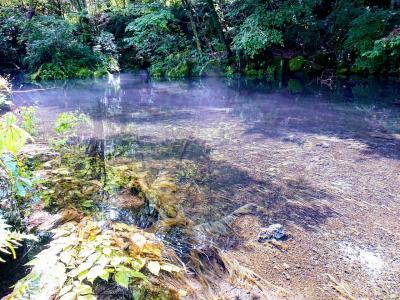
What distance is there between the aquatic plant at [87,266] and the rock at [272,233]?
44.9 inches

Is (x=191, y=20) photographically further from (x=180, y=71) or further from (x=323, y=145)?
(x=323, y=145)


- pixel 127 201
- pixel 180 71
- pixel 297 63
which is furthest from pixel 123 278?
pixel 180 71

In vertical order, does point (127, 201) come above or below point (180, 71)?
below

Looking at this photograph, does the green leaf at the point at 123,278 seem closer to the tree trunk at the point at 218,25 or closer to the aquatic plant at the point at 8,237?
the aquatic plant at the point at 8,237

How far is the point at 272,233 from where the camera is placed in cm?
293

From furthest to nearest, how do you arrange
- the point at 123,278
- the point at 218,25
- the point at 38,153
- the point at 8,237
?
1. the point at 218,25
2. the point at 38,153
3. the point at 123,278
4. the point at 8,237

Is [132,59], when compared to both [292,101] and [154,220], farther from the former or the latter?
[154,220]

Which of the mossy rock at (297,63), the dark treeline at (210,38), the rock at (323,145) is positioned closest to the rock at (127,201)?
the rock at (323,145)

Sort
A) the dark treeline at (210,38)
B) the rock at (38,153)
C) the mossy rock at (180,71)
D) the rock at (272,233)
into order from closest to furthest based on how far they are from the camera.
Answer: the rock at (272,233) < the rock at (38,153) < the dark treeline at (210,38) < the mossy rock at (180,71)

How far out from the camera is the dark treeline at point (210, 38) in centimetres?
1293

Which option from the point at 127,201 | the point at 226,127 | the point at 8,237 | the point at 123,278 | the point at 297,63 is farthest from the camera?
the point at 297,63

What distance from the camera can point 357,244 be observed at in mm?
2756

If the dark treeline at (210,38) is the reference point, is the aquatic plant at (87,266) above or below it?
below

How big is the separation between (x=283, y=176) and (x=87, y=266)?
3114mm
